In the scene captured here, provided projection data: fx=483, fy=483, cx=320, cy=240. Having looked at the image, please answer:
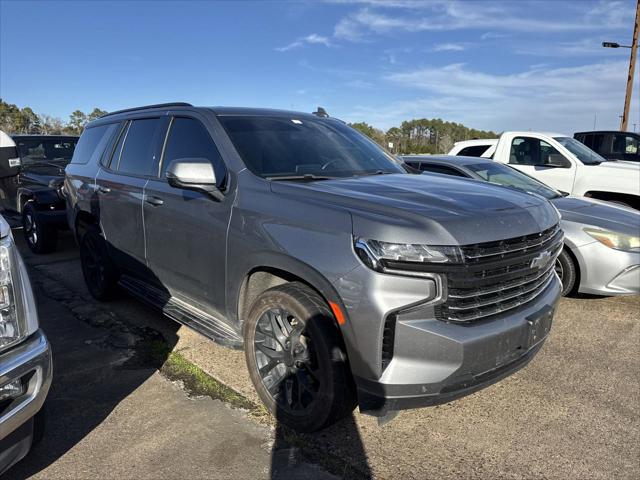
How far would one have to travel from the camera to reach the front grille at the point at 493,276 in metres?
2.31

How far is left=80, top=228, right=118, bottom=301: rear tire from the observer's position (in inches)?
187

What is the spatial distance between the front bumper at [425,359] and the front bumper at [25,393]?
1393mm

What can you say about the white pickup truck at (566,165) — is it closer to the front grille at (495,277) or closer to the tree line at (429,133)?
the front grille at (495,277)

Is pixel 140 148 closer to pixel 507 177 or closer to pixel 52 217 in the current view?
pixel 52 217

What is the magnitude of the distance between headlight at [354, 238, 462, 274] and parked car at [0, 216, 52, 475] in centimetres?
153

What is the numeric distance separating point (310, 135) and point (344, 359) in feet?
6.39

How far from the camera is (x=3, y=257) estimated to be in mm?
2027

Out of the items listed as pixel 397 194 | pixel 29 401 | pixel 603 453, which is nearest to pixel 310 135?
pixel 397 194

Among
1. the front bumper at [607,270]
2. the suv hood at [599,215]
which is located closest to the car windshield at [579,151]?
the suv hood at [599,215]

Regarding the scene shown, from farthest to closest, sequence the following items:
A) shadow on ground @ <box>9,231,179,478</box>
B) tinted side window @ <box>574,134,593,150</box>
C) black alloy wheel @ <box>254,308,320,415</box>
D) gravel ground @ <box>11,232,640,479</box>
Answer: tinted side window @ <box>574,134,593,150</box>, shadow on ground @ <box>9,231,179,478</box>, black alloy wheel @ <box>254,308,320,415</box>, gravel ground @ <box>11,232,640,479</box>

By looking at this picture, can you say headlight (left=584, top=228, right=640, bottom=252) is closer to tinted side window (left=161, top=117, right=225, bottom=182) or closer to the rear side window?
tinted side window (left=161, top=117, right=225, bottom=182)

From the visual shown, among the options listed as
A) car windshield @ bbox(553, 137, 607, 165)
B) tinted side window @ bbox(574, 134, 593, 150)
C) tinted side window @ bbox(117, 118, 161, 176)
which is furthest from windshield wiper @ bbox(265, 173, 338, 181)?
tinted side window @ bbox(574, 134, 593, 150)

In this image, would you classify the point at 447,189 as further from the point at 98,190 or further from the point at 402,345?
the point at 98,190

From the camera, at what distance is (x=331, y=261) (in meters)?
2.42
